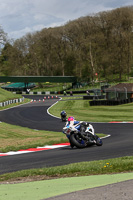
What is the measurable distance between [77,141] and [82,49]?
295 ft

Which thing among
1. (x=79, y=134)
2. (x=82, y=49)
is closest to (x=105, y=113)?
(x=79, y=134)

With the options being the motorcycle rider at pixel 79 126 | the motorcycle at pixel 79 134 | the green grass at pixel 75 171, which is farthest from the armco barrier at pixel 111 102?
the green grass at pixel 75 171

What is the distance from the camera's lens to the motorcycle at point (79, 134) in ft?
A: 50.9

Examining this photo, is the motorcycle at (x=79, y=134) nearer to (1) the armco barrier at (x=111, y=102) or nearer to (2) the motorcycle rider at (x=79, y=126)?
(2) the motorcycle rider at (x=79, y=126)

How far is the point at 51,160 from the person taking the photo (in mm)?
12617

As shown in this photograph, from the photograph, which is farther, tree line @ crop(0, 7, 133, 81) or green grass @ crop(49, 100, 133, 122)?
tree line @ crop(0, 7, 133, 81)

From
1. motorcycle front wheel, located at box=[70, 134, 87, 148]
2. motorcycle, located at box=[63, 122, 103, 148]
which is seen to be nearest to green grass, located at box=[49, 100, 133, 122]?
motorcycle, located at box=[63, 122, 103, 148]

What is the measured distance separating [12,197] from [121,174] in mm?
3144

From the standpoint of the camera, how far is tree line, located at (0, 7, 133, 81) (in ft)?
311

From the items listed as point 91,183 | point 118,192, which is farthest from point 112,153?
point 118,192

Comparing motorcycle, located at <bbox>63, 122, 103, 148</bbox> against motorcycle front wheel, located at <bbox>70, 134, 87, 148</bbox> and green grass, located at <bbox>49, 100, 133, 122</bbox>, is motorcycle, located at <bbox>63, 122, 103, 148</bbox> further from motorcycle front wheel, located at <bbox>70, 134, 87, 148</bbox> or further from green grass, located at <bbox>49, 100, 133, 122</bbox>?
green grass, located at <bbox>49, 100, 133, 122</bbox>

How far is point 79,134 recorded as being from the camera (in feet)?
51.1

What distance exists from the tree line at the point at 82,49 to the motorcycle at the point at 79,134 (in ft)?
238

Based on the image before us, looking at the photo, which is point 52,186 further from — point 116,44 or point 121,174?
point 116,44
